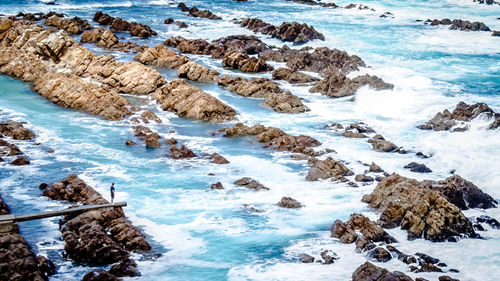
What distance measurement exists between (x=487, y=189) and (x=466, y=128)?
7.68m

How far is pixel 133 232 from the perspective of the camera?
22516 millimetres

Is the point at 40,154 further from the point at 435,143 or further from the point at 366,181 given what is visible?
the point at 435,143

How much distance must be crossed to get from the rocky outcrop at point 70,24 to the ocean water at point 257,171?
286 inches

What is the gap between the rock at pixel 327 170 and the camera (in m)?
28.2

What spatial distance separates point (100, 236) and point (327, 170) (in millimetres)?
11324

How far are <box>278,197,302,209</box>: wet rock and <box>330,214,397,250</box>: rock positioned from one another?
7.38 ft

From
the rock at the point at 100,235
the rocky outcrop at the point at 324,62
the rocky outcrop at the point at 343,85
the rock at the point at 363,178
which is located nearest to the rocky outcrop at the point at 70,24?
the rocky outcrop at the point at 324,62

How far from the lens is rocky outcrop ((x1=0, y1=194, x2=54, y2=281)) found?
18812 mm

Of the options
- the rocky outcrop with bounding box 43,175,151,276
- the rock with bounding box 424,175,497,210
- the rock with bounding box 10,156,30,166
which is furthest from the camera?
the rock with bounding box 10,156,30,166

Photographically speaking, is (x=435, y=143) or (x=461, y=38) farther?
(x=461, y=38)

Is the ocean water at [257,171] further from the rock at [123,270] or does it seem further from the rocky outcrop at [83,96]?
the rocky outcrop at [83,96]

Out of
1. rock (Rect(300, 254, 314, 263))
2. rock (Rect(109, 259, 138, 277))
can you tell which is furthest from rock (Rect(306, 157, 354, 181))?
rock (Rect(109, 259, 138, 277))

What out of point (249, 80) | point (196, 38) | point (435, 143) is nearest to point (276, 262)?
point (435, 143)

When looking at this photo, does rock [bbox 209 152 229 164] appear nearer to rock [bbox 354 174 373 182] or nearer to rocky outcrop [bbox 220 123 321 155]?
rocky outcrop [bbox 220 123 321 155]
